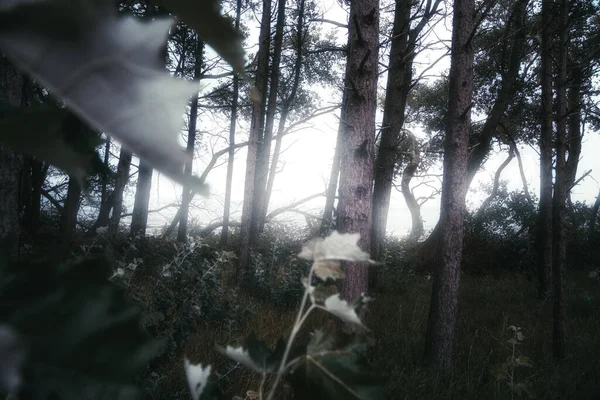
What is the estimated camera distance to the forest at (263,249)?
163 millimetres

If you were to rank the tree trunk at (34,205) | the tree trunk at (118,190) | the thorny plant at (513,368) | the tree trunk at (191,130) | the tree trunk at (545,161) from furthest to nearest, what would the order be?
the tree trunk at (191,130) → the tree trunk at (34,205) → the tree trunk at (118,190) → the tree trunk at (545,161) → the thorny plant at (513,368)

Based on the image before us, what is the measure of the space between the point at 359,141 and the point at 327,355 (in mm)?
3285

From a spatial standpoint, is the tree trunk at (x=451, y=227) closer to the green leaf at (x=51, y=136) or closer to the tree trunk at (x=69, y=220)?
the tree trunk at (x=69, y=220)

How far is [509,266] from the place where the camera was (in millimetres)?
10234

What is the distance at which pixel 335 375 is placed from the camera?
329 mm

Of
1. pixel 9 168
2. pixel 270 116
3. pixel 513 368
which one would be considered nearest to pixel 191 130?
pixel 270 116

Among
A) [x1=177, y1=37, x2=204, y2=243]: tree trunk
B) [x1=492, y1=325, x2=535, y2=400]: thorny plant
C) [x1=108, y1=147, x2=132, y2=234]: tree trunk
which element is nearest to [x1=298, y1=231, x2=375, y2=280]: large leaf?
[x1=492, y1=325, x2=535, y2=400]: thorny plant

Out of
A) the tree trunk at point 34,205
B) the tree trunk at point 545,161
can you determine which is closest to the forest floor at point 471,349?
the tree trunk at point 545,161

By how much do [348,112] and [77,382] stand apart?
11.8ft

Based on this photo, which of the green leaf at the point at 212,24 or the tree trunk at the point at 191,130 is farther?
the tree trunk at the point at 191,130

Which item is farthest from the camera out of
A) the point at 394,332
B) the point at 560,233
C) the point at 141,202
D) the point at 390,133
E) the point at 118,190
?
the point at 141,202

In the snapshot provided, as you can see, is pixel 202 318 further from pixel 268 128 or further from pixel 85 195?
pixel 268 128

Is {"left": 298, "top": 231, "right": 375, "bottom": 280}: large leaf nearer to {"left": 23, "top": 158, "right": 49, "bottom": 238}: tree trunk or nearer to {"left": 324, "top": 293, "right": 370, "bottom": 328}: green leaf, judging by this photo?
{"left": 324, "top": 293, "right": 370, "bottom": 328}: green leaf

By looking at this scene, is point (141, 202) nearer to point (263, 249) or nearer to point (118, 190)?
point (118, 190)
